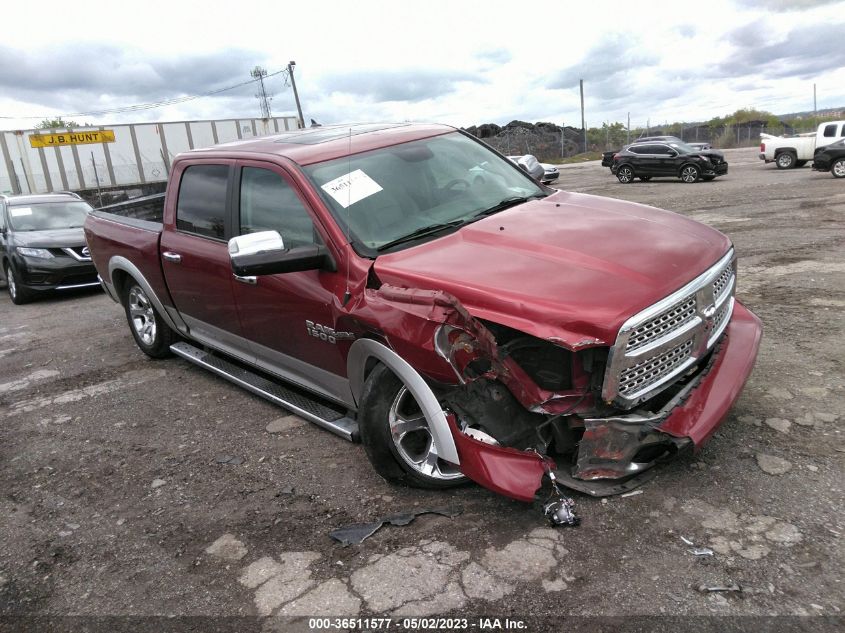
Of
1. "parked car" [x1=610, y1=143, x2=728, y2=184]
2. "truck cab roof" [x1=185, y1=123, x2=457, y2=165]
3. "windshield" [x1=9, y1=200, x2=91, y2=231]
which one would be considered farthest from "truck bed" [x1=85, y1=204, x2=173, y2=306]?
"parked car" [x1=610, y1=143, x2=728, y2=184]

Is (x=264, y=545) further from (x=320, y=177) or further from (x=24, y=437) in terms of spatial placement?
(x=24, y=437)

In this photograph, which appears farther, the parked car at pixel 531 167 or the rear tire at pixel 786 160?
the rear tire at pixel 786 160

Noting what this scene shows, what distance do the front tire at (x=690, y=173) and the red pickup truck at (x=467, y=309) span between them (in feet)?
63.9

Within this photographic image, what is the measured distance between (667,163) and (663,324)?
863 inches

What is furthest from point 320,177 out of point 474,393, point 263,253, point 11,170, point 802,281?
point 11,170

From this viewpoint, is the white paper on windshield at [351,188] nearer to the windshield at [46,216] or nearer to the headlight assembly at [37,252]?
Answer: the headlight assembly at [37,252]

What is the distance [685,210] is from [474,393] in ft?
41.1

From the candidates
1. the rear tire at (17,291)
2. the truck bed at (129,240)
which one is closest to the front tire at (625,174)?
the rear tire at (17,291)

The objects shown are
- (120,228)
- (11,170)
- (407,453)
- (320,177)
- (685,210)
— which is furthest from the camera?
(11,170)

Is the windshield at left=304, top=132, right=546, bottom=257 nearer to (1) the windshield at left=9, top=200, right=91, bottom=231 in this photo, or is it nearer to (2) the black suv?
(2) the black suv

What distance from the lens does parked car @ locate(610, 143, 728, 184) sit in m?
21.4

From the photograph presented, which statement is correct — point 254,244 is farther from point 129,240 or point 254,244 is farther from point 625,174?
point 625,174

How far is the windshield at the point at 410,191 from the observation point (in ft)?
11.7

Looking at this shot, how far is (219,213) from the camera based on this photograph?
14.4ft
